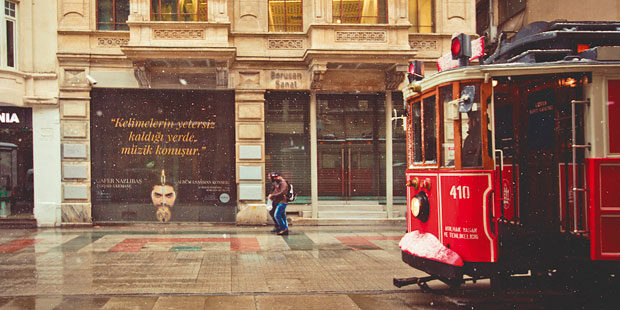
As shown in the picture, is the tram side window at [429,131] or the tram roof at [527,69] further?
the tram side window at [429,131]

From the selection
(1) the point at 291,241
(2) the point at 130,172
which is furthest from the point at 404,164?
(2) the point at 130,172

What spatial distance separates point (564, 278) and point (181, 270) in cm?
615

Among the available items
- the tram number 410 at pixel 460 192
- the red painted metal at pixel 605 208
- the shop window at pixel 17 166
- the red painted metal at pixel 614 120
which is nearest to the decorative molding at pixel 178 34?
the shop window at pixel 17 166

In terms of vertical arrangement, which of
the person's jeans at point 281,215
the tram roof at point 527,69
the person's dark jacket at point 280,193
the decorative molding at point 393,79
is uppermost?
the decorative molding at point 393,79

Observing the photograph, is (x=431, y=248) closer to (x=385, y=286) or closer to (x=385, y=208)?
(x=385, y=286)

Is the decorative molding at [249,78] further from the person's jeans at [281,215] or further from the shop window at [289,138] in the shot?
the person's jeans at [281,215]

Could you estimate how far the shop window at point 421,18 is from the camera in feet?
54.4

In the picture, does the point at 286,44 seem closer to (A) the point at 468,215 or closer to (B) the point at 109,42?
(B) the point at 109,42

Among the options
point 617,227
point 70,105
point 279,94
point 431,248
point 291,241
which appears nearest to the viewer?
point 617,227

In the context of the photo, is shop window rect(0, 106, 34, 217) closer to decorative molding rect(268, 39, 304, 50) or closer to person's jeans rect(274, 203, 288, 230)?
decorative molding rect(268, 39, 304, 50)

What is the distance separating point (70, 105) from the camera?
15227 mm

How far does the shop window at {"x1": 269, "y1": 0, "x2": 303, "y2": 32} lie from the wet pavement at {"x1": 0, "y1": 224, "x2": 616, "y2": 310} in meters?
6.58

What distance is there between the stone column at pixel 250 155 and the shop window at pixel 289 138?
54cm

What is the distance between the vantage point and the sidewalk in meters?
7.49
